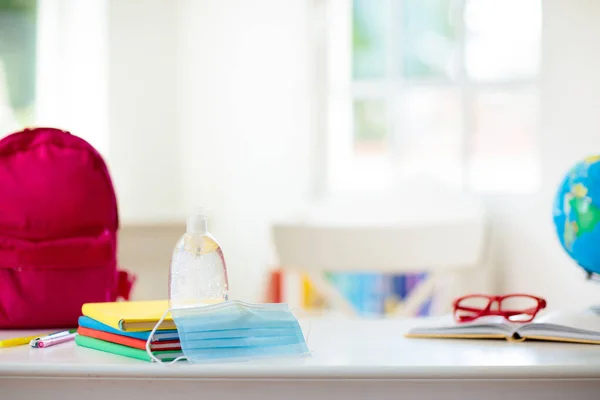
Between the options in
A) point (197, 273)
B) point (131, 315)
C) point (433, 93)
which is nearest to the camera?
point (131, 315)

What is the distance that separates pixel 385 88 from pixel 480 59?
1.23 feet

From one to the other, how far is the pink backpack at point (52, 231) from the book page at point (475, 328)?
45 centimetres

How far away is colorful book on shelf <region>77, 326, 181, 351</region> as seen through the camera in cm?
84

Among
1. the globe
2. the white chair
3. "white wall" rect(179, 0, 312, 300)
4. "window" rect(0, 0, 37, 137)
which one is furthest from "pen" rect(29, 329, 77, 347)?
"white wall" rect(179, 0, 312, 300)

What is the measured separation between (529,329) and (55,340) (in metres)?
0.57

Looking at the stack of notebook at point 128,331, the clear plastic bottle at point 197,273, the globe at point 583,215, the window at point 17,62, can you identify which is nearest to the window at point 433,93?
the window at point 17,62

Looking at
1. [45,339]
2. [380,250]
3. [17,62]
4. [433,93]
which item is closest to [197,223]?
[45,339]

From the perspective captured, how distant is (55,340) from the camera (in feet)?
3.22

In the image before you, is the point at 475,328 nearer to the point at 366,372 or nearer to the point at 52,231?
the point at 366,372

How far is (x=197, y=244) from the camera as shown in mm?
978

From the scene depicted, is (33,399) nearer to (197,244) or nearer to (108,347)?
(108,347)

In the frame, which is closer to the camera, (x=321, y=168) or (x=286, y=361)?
(x=286, y=361)

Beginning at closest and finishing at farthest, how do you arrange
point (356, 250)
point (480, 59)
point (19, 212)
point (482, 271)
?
point (19, 212), point (356, 250), point (482, 271), point (480, 59)

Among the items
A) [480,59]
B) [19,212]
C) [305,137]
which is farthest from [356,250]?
[19,212]
